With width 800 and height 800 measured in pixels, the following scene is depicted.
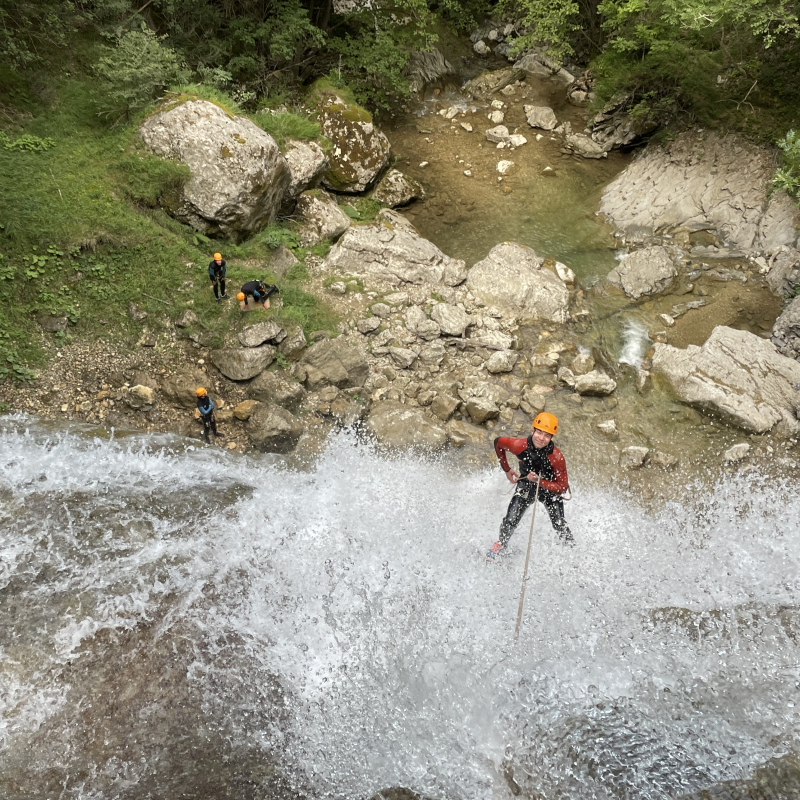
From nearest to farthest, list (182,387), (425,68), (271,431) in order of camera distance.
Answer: (271,431) < (182,387) < (425,68)

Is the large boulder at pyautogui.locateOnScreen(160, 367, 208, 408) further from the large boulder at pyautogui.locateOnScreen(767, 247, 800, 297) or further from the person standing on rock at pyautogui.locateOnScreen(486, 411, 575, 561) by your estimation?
the large boulder at pyautogui.locateOnScreen(767, 247, 800, 297)

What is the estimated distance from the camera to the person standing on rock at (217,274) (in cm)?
871

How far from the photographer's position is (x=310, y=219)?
1149cm

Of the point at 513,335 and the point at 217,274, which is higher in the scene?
the point at 217,274

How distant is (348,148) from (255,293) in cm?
604

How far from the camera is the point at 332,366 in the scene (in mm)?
9164

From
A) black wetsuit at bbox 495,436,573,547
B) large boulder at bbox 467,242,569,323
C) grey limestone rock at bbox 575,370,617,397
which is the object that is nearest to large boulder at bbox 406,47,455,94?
large boulder at bbox 467,242,569,323

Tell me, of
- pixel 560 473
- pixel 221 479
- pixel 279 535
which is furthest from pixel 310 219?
pixel 560 473

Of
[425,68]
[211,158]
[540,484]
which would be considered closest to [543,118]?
[425,68]

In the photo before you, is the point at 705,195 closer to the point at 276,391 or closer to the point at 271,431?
the point at 276,391

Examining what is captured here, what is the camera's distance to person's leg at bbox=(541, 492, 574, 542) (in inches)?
258

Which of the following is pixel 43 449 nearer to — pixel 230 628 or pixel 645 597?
pixel 230 628

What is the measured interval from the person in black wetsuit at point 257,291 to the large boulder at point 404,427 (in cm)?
288

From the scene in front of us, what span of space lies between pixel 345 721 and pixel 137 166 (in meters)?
9.87
